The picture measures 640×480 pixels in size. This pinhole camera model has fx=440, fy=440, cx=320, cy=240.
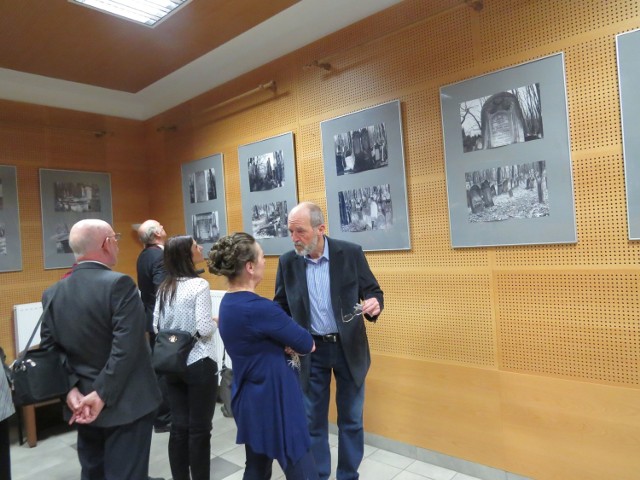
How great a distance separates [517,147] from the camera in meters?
2.62

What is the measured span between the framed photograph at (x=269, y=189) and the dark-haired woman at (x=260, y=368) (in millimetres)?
2014

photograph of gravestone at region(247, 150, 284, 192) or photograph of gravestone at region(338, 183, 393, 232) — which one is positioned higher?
photograph of gravestone at region(247, 150, 284, 192)

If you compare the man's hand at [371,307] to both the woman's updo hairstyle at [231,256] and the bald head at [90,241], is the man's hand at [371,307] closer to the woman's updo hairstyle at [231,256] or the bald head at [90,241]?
the woman's updo hairstyle at [231,256]

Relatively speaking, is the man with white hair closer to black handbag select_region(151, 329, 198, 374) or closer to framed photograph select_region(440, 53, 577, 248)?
black handbag select_region(151, 329, 198, 374)

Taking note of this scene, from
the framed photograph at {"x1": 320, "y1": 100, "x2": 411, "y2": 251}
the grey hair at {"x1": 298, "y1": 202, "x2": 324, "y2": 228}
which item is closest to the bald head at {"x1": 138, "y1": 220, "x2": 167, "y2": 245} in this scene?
the framed photograph at {"x1": 320, "y1": 100, "x2": 411, "y2": 251}

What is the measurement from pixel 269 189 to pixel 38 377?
2524 millimetres

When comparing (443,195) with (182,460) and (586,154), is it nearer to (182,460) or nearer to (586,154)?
(586,154)

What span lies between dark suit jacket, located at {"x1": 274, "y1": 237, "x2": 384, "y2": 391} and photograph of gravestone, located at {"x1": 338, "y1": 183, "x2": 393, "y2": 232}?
652 mm

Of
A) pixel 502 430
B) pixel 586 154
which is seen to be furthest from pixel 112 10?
pixel 502 430

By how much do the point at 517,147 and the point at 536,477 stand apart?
1975mm

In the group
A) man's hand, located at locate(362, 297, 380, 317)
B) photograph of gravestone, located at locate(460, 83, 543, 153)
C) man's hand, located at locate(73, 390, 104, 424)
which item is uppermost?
photograph of gravestone, located at locate(460, 83, 543, 153)

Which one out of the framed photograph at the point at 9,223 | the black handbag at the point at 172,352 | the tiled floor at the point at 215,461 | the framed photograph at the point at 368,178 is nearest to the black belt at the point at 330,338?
the black handbag at the point at 172,352

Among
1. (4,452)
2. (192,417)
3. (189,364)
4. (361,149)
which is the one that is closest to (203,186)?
(361,149)

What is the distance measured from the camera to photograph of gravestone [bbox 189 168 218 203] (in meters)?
4.69
